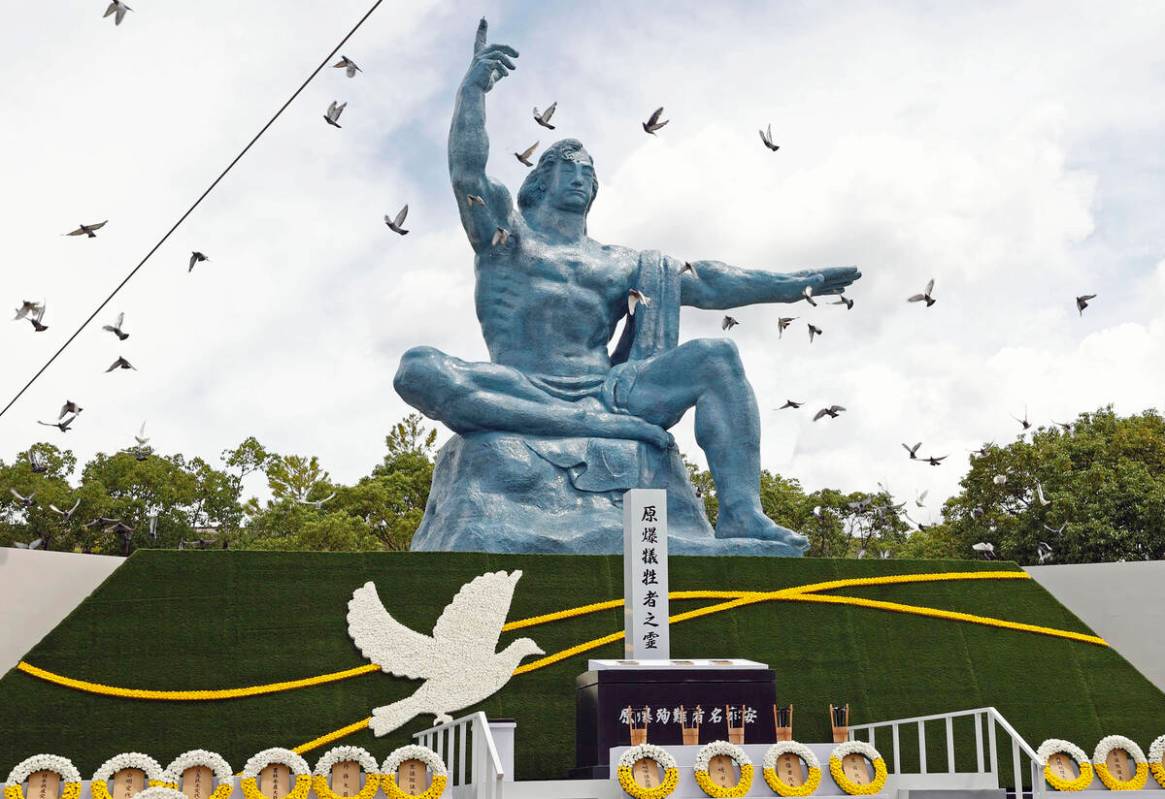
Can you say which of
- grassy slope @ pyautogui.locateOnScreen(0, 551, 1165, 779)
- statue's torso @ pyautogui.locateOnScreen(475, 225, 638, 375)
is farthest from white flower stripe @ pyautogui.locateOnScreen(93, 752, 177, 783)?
statue's torso @ pyautogui.locateOnScreen(475, 225, 638, 375)

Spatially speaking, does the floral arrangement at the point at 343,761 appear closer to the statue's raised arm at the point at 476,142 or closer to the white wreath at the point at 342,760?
the white wreath at the point at 342,760

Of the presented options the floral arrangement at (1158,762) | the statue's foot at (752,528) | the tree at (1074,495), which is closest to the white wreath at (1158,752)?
the floral arrangement at (1158,762)

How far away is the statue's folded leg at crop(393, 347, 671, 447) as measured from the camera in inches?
328

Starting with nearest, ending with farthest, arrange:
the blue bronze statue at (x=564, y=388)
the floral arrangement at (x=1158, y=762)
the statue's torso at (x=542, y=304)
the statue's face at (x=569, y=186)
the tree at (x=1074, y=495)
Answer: the floral arrangement at (x=1158, y=762) < the blue bronze statue at (x=564, y=388) < the statue's torso at (x=542, y=304) < the statue's face at (x=569, y=186) < the tree at (x=1074, y=495)

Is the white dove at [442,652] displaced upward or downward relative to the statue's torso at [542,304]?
downward

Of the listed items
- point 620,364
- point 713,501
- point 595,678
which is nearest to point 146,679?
point 595,678

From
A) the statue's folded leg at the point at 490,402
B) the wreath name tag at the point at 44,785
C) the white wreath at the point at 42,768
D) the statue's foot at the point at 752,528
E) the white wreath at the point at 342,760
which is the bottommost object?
the wreath name tag at the point at 44,785

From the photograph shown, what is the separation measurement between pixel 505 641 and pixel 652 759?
2477 mm

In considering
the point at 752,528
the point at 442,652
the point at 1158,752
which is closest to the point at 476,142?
the point at 752,528

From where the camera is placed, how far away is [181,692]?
676 centimetres

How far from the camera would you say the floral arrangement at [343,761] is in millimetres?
4781

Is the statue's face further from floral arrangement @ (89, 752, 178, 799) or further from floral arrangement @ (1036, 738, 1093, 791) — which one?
floral arrangement @ (89, 752, 178, 799)

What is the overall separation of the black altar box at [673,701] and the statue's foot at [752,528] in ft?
8.88

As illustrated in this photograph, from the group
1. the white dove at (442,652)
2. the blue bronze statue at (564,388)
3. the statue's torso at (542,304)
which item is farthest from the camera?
the statue's torso at (542,304)
